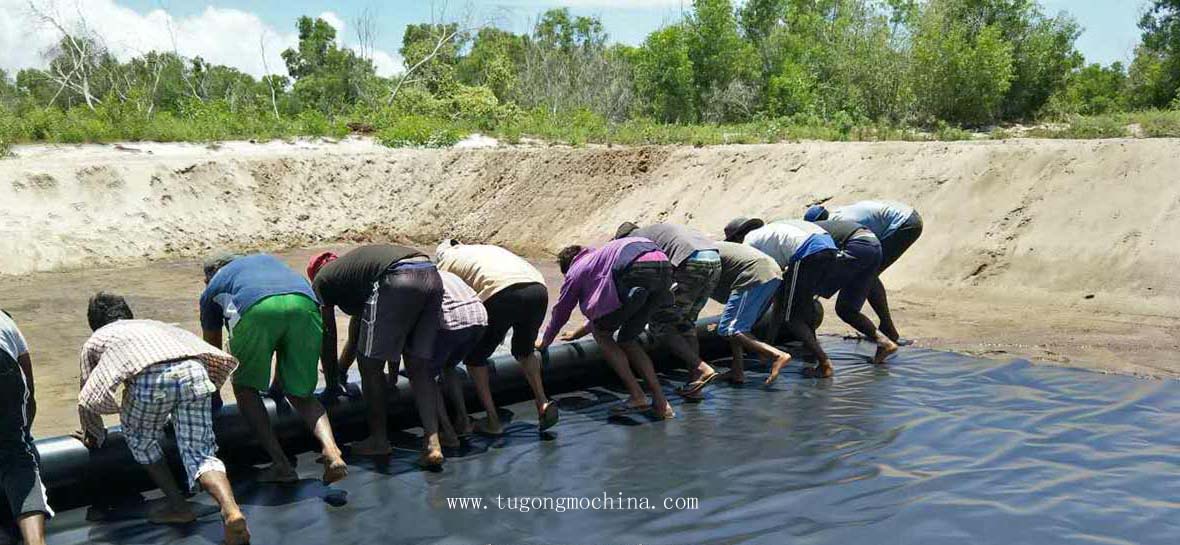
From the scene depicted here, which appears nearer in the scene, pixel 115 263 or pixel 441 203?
pixel 115 263

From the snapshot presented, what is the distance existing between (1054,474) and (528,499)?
2.81m

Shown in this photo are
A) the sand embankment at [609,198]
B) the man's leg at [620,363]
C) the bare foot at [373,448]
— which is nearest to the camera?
the bare foot at [373,448]

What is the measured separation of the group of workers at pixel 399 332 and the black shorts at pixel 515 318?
0.04ft

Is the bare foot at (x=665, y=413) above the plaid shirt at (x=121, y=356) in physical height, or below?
below

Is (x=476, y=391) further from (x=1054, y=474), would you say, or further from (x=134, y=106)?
(x=134, y=106)

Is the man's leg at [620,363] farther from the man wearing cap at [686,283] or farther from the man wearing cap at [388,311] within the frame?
the man wearing cap at [388,311]

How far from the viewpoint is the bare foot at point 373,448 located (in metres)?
5.45

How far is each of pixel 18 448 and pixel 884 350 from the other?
6.16m

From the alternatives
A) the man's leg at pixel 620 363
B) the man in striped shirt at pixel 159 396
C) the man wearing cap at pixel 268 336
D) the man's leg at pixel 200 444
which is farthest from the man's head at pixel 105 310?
the man's leg at pixel 620 363

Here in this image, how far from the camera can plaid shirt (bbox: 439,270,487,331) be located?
5473 millimetres

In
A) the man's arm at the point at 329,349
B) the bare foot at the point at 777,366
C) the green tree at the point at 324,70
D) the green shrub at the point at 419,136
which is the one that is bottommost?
the bare foot at the point at 777,366

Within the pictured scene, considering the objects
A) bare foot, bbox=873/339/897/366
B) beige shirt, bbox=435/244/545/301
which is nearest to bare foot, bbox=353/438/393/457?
beige shirt, bbox=435/244/545/301

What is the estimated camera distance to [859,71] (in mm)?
21969

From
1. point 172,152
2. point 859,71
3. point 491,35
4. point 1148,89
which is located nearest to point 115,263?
point 172,152
